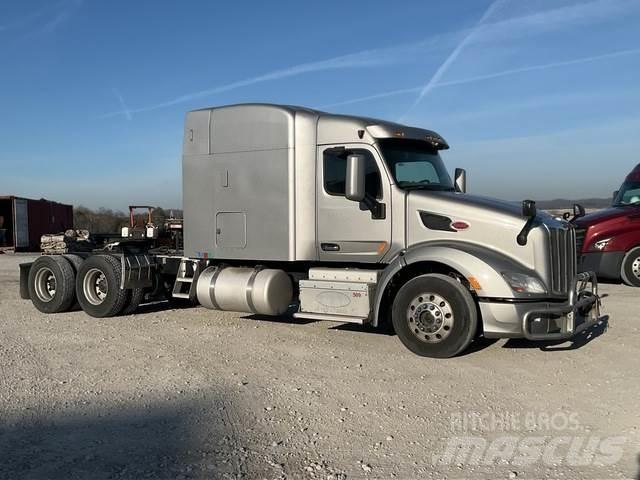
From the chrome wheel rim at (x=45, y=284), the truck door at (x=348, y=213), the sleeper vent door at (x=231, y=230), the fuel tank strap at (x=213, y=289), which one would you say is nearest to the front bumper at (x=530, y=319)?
the truck door at (x=348, y=213)

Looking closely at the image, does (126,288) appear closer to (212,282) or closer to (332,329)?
(212,282)

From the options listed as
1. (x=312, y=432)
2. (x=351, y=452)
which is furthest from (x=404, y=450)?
(x=312, y=432)

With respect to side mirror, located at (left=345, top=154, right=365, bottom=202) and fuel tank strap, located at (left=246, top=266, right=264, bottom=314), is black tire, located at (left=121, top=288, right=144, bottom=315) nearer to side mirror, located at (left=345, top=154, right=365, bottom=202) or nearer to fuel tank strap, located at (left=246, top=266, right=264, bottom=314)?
fuel tank strap, located at (left=246, top=266, right=264, bottom=314)

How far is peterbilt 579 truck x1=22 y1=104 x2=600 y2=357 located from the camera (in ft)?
20.5

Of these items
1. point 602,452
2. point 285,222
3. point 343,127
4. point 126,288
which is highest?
point 343,127

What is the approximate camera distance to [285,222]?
25.1 ft

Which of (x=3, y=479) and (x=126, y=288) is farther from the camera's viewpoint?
(x=126, y=288)

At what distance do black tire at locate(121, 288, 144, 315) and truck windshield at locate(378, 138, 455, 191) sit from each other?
184 inches

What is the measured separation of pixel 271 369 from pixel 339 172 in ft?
8.90

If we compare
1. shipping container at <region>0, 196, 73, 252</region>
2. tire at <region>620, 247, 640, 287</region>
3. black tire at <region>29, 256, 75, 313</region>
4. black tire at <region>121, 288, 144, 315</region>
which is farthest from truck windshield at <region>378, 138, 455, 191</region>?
shipping container at <region>0, 196, 73, 252</region>

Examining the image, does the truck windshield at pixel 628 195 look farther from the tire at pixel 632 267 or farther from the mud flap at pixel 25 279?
the mud flap at pixel 25 279

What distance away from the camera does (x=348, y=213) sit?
24.0 feet

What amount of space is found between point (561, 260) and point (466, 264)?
1.14 m

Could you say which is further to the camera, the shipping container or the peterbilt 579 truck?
the shipping container
